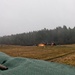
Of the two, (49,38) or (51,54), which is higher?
(49,38)

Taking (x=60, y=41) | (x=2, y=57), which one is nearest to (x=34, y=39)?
(x=60, y=41)

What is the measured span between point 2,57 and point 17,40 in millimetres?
62543

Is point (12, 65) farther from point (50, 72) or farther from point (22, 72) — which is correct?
point (50, 72)

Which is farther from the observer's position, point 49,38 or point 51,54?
point 49,38

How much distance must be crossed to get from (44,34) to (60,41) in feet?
37.0

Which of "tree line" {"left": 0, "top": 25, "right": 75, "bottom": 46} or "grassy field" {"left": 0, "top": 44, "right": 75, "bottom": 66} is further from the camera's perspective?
"tree line" {"left": 0, "top": 25, "right": 75, "bottom": 46}

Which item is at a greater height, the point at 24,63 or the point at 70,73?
the point at 24,63

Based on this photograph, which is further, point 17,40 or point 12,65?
point 17,40

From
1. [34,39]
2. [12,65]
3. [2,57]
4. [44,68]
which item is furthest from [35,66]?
[34,39]

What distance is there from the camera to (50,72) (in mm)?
6770

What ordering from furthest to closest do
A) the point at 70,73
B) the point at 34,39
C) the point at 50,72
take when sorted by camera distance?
the point at 34,39
the point at 70,73
the point at 50,72

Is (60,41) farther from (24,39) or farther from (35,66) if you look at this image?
(35,66)

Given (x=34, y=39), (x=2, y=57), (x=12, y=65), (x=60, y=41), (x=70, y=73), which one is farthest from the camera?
(x=34, y=39)

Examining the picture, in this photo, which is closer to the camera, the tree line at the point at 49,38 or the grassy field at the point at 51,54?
the grassy field at the point at 51,54
